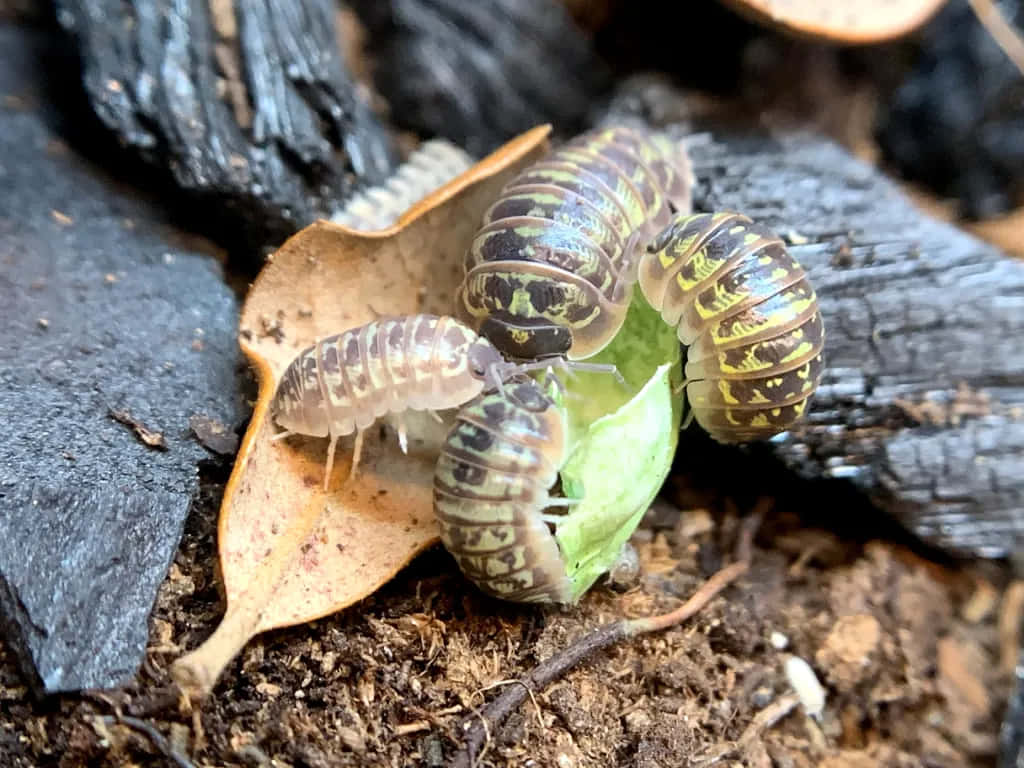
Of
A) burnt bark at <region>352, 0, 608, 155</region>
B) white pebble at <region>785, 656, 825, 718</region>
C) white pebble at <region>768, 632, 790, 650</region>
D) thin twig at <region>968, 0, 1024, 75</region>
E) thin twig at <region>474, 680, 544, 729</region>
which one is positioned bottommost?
white pebble at <region>785, 656, 825, 718</region>

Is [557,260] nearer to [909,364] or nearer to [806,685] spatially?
[909,364]

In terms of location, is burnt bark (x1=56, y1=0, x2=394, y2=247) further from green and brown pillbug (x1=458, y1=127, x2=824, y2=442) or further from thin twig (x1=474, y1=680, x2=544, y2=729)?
thin twig (x1=474, y1=680, x2=544, y2=729)

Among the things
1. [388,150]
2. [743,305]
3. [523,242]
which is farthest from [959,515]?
[388,150]

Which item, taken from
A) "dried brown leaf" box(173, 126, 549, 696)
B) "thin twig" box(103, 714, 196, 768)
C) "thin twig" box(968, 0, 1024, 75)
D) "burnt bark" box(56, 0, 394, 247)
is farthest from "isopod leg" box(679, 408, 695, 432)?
"thin twig" box(968, 0, 1024, 75)

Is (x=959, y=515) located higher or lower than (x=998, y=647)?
higher

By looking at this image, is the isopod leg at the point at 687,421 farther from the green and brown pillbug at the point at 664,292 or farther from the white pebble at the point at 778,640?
the white pebble at the point at 778,640

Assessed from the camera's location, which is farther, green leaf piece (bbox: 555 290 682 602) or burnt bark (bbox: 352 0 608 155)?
burnt bark (bbox: 352 0 608 155)

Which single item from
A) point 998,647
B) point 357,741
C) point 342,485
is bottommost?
point 998,647

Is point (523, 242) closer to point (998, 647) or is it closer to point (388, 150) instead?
point (388, 150)

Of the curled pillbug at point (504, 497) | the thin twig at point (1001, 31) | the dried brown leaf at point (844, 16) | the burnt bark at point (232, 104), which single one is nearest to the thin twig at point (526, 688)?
the curled pillbug at point (504, 497)
